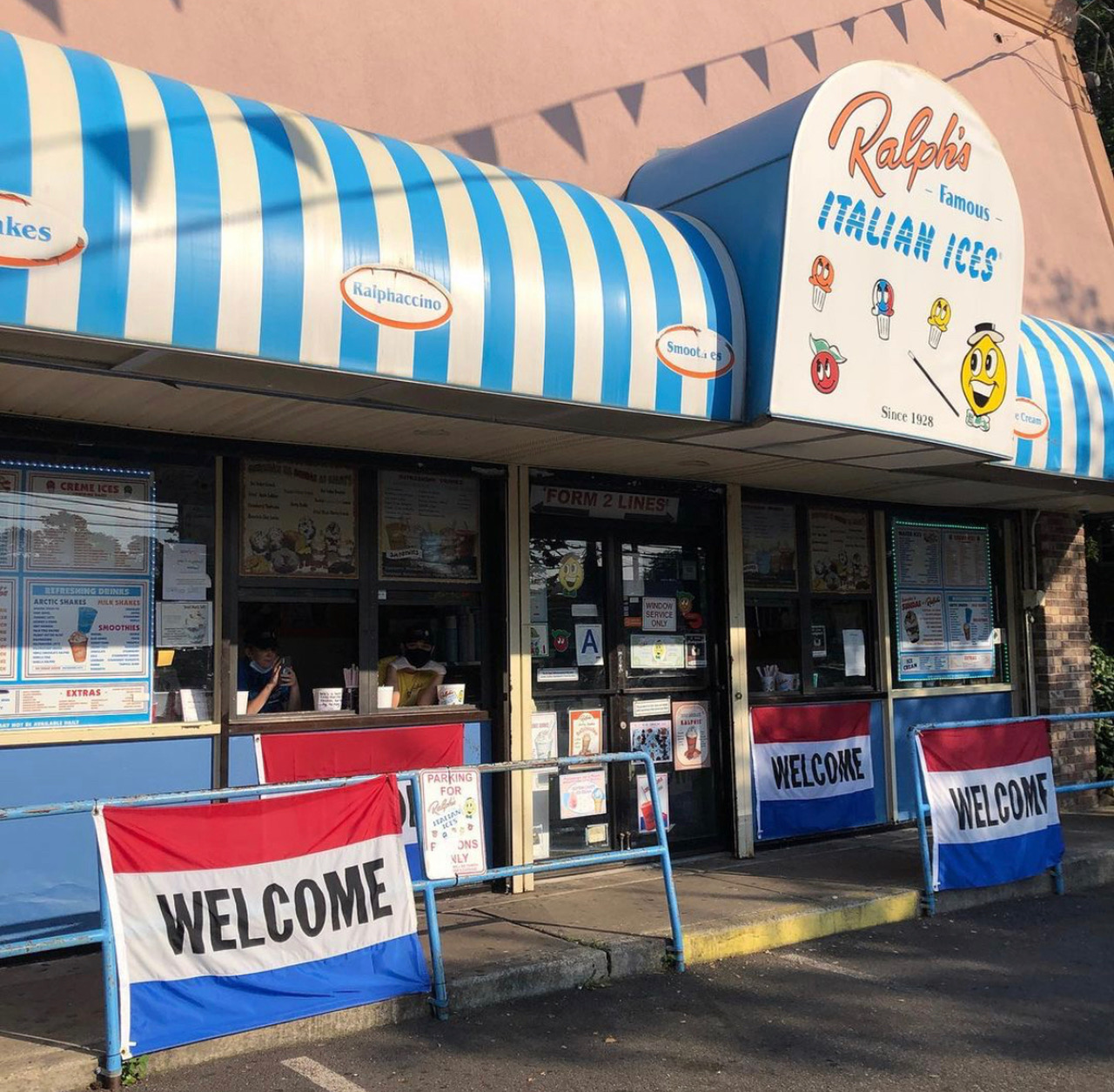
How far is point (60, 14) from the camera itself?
22.3 feet

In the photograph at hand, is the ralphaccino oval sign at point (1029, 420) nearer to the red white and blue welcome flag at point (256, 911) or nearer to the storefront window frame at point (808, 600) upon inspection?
the storefront window frame at point (808, 600)

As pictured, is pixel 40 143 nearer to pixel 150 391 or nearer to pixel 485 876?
pixel 150 391

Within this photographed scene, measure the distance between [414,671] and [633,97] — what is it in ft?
15.9

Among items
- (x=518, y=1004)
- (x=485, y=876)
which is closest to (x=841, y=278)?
(x=485, y=876)

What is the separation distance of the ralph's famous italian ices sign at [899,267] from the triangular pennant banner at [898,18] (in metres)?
4.05

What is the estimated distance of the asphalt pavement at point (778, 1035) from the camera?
16.5 ft

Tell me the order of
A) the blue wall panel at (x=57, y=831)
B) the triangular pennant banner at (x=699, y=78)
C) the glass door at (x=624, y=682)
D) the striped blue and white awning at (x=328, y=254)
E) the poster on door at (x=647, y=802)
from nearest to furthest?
the striped blue and white awning at (x=328, y=254), the blue wall panel at (x=57, y=831), the glass door at (x=624, y=682), the poster on door at (x=647, y=802), the triangular pennant banner at (x=699, y=78)

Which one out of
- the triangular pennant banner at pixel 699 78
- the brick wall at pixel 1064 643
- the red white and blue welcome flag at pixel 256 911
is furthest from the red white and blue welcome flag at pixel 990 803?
the triangular pennant banner at pixel 699 78

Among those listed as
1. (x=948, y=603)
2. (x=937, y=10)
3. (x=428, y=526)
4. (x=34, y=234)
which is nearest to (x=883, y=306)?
(x=428, y=526)

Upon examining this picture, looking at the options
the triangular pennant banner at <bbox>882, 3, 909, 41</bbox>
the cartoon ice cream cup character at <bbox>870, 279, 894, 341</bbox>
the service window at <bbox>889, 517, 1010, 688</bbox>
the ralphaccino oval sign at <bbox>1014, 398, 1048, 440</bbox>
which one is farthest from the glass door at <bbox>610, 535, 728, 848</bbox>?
the triangular pennant banner at <bbox>882, 3, 909, 41</bbox>

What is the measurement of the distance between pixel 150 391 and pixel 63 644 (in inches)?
60.0

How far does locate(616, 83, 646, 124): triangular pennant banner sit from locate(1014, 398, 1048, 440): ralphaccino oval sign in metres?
3.66

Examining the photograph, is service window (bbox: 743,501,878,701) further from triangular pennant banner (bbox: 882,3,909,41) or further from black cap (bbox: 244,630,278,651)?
triangular pennant banner (bbox: 882,3,909,41)

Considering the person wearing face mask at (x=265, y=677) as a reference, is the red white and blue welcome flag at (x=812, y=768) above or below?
below
